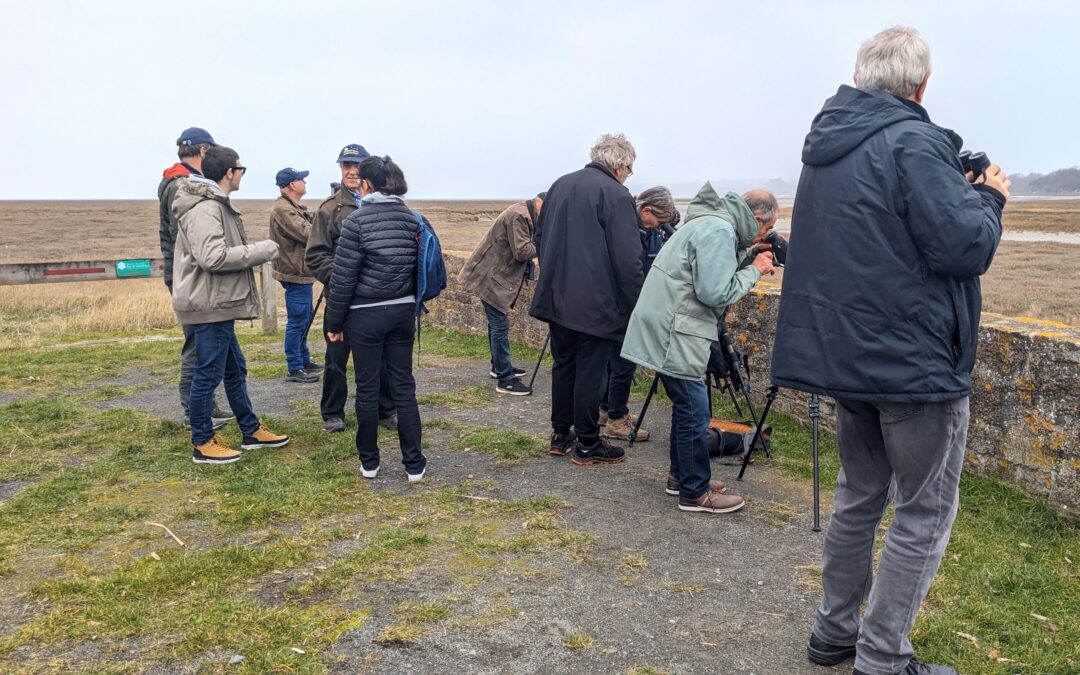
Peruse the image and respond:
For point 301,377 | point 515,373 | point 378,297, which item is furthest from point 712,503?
point 301,377

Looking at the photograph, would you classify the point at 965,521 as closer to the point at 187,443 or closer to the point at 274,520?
the point at 274,520

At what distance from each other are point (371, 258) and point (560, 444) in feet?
5.73

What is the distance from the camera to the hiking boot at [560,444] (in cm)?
561

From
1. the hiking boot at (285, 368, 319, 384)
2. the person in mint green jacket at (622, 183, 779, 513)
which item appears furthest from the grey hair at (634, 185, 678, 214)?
the hiking boot at (285, 368, 319, 384)

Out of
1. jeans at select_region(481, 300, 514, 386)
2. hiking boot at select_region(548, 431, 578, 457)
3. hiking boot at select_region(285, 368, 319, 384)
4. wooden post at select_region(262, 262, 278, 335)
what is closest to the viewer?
hiking boot at select_region(548, 431, 578, 457)

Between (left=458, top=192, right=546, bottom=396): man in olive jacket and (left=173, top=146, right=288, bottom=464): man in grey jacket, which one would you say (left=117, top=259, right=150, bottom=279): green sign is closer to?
(left=458, top=192, right=546, bottom=396): man in olive jacket

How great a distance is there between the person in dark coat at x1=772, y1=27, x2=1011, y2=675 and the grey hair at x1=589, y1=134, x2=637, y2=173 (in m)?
2.41

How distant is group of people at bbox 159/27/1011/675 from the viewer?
2611 millimetres

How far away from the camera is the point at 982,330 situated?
472 cm

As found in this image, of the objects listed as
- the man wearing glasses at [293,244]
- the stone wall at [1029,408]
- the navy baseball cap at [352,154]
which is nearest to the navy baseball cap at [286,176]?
the man wearing glasses at [293,244]

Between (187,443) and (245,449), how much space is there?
0.48m

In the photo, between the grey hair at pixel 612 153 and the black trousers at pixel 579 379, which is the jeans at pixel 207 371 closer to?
the black trousers at pixel 579 379

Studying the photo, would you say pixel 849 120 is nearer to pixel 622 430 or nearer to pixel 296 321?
pixel 622 430

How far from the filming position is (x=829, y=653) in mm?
3064
